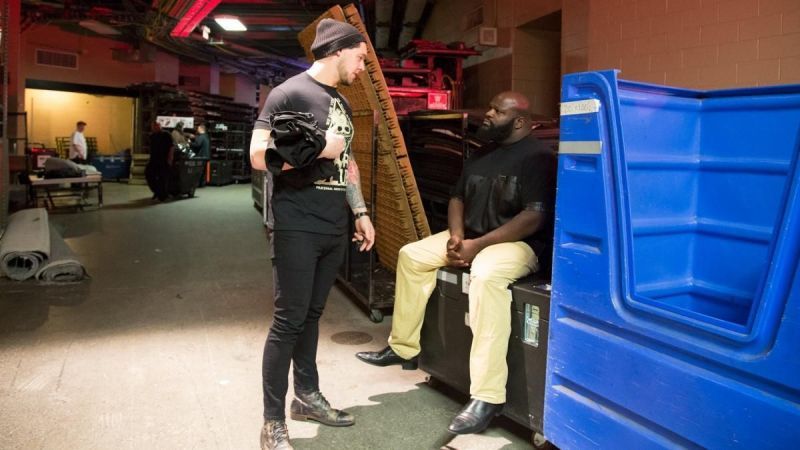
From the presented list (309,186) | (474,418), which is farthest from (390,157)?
(474,418)

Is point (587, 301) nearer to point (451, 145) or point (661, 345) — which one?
point (661, 345)

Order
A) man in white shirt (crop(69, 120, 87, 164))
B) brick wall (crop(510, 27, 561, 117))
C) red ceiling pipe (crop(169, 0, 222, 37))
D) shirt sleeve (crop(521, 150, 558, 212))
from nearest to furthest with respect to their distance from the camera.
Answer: shirt sleeve (crop(521, 150, 558, 212))
brick wall (crop(510, 27, 561, 117))
red ceiling pipe (crop(169, 0, 222, 37))
man in white shirt (crop(69, 120, 87, 164))

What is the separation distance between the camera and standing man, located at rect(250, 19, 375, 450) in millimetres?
2357

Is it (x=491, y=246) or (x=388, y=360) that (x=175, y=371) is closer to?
(x=388, y=360)

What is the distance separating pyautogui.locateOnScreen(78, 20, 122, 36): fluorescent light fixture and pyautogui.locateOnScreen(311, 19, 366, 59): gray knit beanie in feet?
46.8

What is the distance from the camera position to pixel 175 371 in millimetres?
3361

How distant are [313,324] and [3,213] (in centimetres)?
604

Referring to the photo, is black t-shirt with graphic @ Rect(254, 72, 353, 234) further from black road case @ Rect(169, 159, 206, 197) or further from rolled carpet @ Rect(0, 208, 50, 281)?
black road case @ Rect(169, 159, 206, 197)

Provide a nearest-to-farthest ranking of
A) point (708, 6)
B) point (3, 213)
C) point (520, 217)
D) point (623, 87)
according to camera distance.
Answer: point (623, 87), point (520, 217), point (708, 6), point (3, 213)

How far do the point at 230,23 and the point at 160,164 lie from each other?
10.3 ft

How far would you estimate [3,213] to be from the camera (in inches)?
277

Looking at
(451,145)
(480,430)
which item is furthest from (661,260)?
(451,145)

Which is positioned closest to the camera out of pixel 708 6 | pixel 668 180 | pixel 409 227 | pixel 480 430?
pixel 668 180

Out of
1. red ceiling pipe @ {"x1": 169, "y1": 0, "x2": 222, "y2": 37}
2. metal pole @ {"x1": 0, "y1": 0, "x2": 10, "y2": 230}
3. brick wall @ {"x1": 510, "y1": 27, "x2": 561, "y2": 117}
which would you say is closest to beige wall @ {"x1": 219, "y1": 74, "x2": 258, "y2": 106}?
red ceiling pipe @ {"x1": 169, "y1": 0, "x2": 222, "y2": 37}
